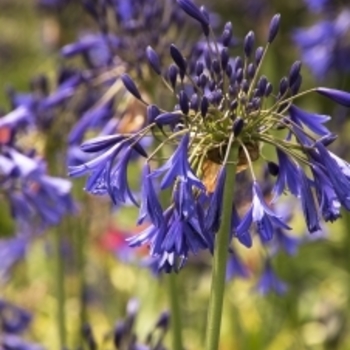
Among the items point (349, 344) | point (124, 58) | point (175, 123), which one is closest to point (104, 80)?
point (124, 58)

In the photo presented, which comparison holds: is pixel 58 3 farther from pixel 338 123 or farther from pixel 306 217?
pixel 306 217

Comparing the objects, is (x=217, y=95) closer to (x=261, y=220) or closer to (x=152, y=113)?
(x=152, y=113)

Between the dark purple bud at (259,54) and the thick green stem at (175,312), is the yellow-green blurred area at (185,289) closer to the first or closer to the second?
the thick green stem at (175,312)

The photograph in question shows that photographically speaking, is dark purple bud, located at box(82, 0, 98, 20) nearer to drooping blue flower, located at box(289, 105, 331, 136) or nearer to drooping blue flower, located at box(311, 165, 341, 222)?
drooping blue flower, located at box(289, 105, 331, 136)

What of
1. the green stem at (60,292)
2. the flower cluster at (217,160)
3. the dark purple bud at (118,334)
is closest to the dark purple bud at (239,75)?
the flower cluster at (217,160)

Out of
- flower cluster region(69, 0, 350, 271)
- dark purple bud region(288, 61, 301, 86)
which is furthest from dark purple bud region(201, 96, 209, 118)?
dark purple bud region(288, 61, 301, 86)

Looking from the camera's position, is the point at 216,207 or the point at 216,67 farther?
the point at 216,67

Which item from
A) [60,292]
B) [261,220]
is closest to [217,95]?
[261,220]
